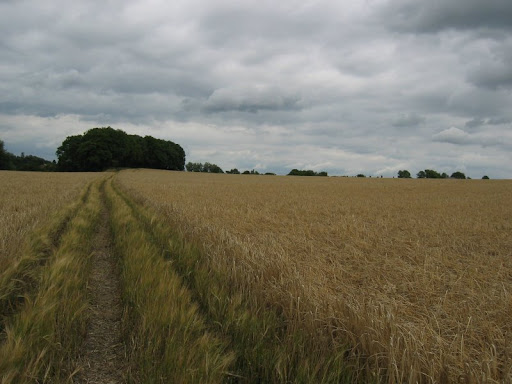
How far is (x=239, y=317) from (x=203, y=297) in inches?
34.8

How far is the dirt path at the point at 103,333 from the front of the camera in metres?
2.59

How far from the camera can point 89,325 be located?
11.0ft

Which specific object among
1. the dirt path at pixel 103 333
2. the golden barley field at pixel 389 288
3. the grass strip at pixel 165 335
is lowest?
the dirt path at pixel 103 333

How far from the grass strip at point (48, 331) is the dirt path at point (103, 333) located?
14 cm

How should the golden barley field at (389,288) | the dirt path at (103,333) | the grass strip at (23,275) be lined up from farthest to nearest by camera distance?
the grass strip at (23,275) → the dirt path at (103,333) → the golden barley field at (389,288)

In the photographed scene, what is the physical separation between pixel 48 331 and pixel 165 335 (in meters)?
1.08

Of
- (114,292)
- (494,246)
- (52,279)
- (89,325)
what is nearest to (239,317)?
(89,325)

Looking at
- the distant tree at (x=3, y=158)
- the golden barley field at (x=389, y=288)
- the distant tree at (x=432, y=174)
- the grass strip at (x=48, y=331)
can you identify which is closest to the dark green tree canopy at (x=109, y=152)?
the distant tree at (x=3, y=158)

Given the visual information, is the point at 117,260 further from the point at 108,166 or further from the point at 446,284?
the point at 108,166

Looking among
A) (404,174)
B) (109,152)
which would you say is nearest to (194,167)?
(109,152)

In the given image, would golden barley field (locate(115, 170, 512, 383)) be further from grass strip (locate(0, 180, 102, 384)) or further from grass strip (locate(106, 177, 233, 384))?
grass strip (locate(0, 180, 102, 384))

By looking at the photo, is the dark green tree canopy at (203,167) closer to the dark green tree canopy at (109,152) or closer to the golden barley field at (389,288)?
the dark green tree canopy at (109,152)

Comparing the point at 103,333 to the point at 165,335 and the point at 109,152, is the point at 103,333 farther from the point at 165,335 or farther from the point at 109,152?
the point at 109,152

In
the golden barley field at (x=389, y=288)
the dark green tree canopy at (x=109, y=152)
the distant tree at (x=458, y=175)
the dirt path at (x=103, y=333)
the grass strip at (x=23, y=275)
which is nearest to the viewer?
the golden barley field at (x=389, y=288)
